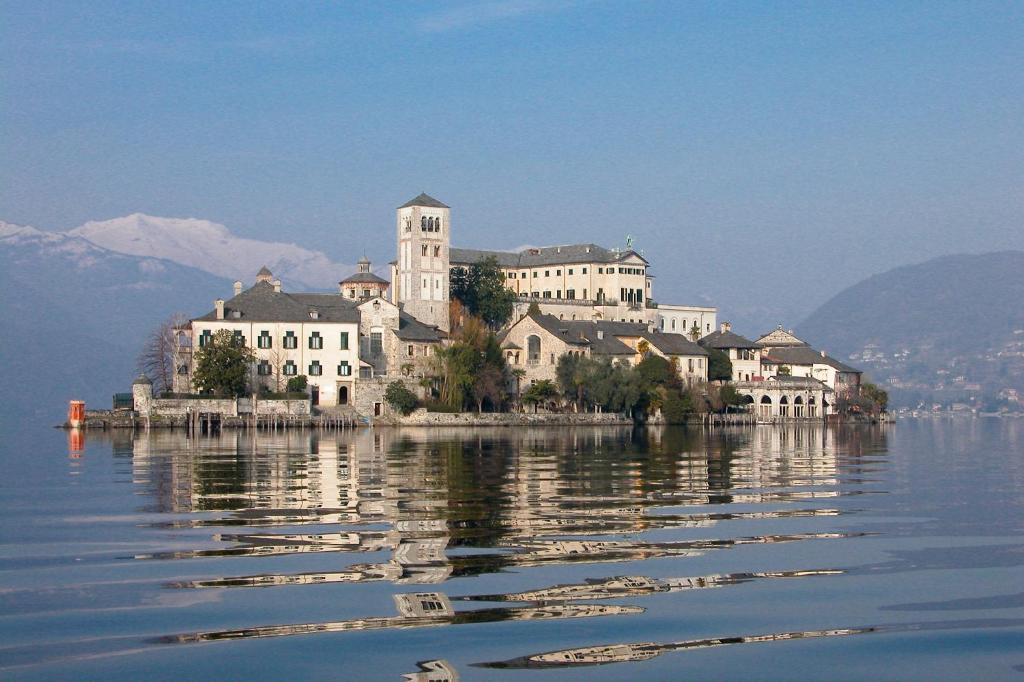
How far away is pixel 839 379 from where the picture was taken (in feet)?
440

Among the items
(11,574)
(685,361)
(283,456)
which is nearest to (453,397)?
(685,361)

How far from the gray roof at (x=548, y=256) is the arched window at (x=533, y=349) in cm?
2294

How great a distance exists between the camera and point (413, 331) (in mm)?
→ 102750

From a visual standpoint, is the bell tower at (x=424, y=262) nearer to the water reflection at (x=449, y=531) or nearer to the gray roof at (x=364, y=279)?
the gray roof at (x=364, y=279)

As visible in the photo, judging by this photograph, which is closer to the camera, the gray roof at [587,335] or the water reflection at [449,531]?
the water reflection at [449,531]

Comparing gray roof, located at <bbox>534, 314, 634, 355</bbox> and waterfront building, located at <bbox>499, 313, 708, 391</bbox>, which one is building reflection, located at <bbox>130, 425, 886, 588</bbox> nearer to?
waterfront building, located at <bbox>499, 313, 708, 391</bbox>

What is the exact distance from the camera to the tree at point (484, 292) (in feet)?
409

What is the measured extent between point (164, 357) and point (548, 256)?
5188 centimetres

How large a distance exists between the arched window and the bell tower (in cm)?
1048

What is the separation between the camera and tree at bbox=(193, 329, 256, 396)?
8969 centimetres

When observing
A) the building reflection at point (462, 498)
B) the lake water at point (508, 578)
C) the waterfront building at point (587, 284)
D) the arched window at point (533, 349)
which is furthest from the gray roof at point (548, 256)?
the lake water at point (508, 578)

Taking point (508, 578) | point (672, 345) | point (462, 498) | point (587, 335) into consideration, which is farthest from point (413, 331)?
point (508, 578)

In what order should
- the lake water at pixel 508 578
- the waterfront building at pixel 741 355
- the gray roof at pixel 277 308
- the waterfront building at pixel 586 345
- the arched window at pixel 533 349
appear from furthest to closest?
the waterfront building at pixel 741 355 < the arched window at pixel 533 349 < the waterfront building at pixel 586 345 < the gray roof at pixel 277 308 < the lake water at pixel 508 578

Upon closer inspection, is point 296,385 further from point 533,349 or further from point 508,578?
point 508,578
